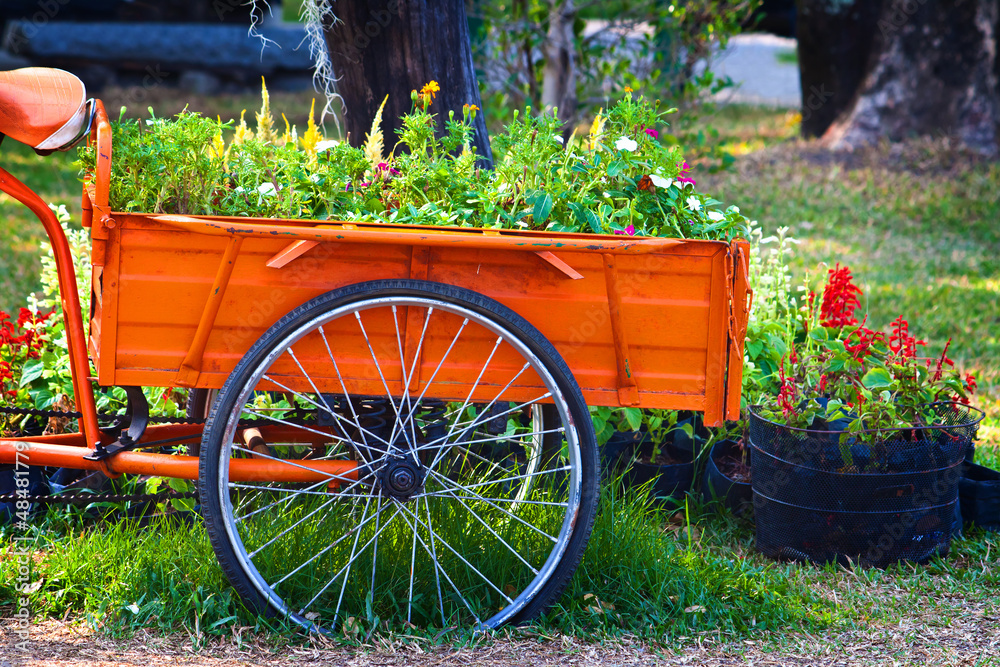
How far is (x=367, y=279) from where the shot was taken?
226cm

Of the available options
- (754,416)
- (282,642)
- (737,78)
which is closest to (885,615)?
(754,416)

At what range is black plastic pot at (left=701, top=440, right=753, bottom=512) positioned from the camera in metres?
3.13

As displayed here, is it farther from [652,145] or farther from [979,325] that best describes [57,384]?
[979,325]

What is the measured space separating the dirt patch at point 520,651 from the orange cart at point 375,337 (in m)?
0.10

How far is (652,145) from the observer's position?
2.79 m

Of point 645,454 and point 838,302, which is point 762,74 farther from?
point 645,454

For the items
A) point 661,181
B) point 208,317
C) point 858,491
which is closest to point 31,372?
point 208,317

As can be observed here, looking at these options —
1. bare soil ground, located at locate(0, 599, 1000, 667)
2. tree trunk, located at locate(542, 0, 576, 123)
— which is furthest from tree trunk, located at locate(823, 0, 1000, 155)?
bare soil ground, located at locate(0, 599, 1000, 667)

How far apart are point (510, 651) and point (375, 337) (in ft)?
2.90

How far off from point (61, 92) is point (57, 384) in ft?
4.17

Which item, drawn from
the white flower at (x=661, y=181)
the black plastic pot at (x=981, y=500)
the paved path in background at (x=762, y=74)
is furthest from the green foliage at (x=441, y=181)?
the paved path in background at (x=762, y=74)

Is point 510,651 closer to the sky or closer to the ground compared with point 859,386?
closer to the ground

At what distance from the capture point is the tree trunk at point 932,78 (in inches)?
341

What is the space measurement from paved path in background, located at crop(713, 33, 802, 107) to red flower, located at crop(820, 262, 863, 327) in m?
9.83
